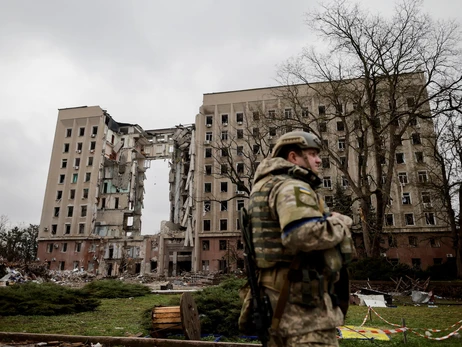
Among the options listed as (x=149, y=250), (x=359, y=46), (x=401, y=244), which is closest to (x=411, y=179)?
(x=401, y=244)

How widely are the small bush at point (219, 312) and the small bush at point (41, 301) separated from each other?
5.65 meters

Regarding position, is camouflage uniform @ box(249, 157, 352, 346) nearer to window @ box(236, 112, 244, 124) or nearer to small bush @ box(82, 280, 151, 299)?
small bush @ box(82, 280, 151, 299)

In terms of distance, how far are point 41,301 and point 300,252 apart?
1155 centimetres

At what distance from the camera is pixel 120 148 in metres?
59.9

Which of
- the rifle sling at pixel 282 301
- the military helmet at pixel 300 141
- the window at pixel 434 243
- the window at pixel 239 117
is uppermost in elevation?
the window at pixel 239 117

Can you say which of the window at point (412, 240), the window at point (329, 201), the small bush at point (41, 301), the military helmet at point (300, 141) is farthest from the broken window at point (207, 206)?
the military helmet at point (300, 141)

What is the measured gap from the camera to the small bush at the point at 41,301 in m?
10.6

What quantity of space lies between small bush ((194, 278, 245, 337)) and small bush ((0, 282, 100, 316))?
5655 mm

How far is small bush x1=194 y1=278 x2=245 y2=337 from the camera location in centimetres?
748

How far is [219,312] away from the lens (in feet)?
25.1

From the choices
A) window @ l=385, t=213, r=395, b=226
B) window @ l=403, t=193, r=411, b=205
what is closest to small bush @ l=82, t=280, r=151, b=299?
window @ l=385, t=213, r=395, b=226

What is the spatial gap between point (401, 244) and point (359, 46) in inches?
1091

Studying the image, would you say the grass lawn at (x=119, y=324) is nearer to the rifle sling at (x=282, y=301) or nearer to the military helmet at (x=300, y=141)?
the rifle sling at (x=282, y=301)

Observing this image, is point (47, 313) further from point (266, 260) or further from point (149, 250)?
point (149, 250)
